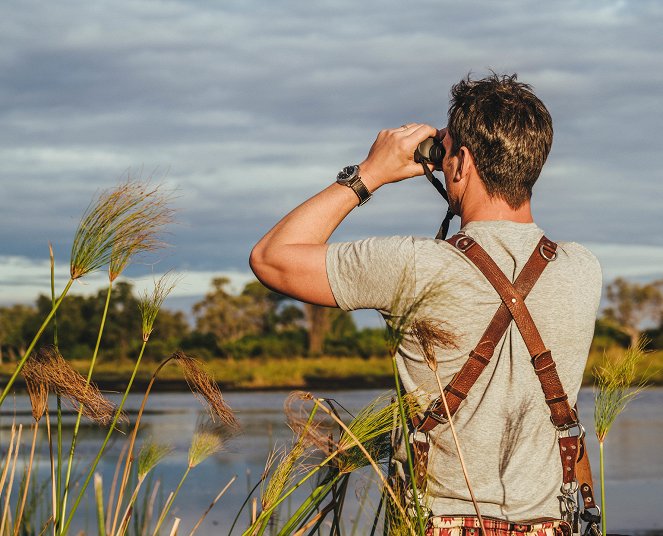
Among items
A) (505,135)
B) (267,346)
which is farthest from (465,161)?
(267,346)

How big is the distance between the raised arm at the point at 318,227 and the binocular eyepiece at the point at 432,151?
1 centimetres

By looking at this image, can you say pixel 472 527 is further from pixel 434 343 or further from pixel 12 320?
pixel 12 320

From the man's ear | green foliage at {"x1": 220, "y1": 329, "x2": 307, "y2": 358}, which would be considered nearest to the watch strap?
the man's ear

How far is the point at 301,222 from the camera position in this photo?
2037 mm

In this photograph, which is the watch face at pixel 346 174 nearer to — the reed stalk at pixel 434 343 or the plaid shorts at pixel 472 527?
the reed stalk at pixel 434 343

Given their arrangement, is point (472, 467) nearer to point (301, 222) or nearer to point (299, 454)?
point (299, 454)

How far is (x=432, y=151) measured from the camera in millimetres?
2119

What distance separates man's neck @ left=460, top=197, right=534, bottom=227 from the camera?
2.00 meters

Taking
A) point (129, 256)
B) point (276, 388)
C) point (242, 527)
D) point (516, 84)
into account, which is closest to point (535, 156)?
point (516, 84)

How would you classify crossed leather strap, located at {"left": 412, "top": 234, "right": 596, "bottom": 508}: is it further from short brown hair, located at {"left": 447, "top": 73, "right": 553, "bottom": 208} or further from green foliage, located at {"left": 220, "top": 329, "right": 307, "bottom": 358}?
green foliage, located at {"left": 220, "top": 329, "right": 307, "bottom": 358}

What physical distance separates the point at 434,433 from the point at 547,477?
0.88ft

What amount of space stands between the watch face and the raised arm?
17 millimetres

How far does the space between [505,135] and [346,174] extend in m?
0.39

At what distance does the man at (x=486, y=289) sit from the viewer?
189 centimetres
